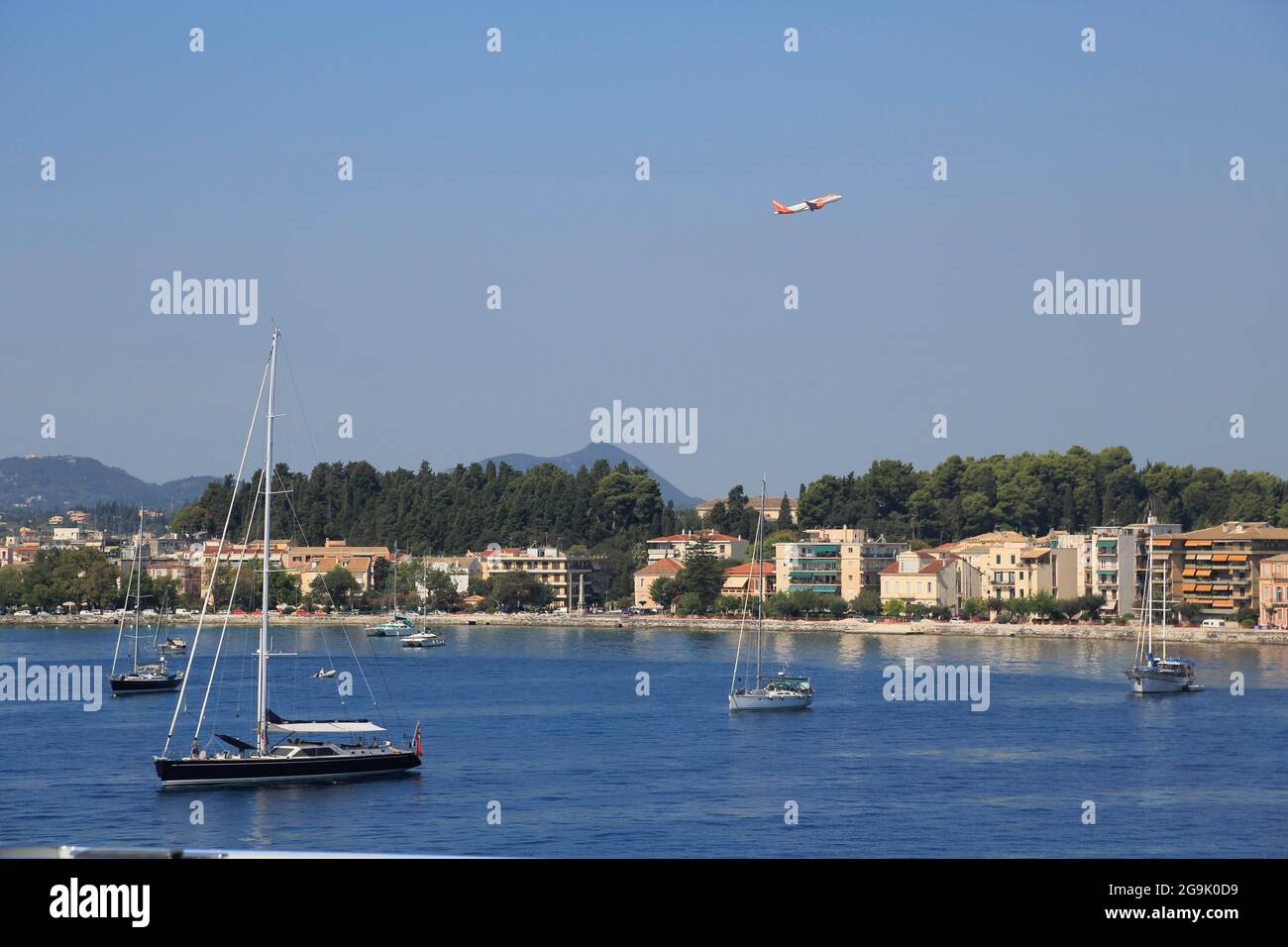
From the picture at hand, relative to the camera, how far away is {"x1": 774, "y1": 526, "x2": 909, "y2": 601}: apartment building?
53.9 metres

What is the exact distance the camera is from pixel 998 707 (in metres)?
25.7

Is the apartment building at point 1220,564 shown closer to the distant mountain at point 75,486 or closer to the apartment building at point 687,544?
the apartment building at point 687,544

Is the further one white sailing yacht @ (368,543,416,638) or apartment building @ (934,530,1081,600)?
white sailing yacht @ (368,543,416,638)

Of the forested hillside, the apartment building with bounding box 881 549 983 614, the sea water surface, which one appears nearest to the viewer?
the sea water surface

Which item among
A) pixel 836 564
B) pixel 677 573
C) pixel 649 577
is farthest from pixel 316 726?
pixel 649 577

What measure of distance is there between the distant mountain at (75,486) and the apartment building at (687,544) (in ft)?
313

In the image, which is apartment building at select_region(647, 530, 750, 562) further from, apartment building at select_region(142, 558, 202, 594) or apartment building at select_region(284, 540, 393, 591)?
apartment building at select_region(142, 558, 202, 594)

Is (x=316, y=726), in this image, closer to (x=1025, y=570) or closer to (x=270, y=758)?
(x=270, y=758)

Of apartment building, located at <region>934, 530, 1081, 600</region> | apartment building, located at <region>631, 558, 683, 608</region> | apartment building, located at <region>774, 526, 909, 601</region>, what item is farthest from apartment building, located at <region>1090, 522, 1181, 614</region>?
apartment building, located at <region>631, 558, 683, 608</region>

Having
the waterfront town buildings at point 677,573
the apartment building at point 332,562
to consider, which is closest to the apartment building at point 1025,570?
the waterfront town buildings at point 677,573

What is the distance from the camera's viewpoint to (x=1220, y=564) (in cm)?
4894

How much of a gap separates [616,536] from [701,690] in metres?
35.3

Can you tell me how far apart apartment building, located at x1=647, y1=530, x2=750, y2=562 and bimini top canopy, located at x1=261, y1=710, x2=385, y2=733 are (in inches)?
1629

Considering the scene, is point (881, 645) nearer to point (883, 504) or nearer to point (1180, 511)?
point (883, 504)
